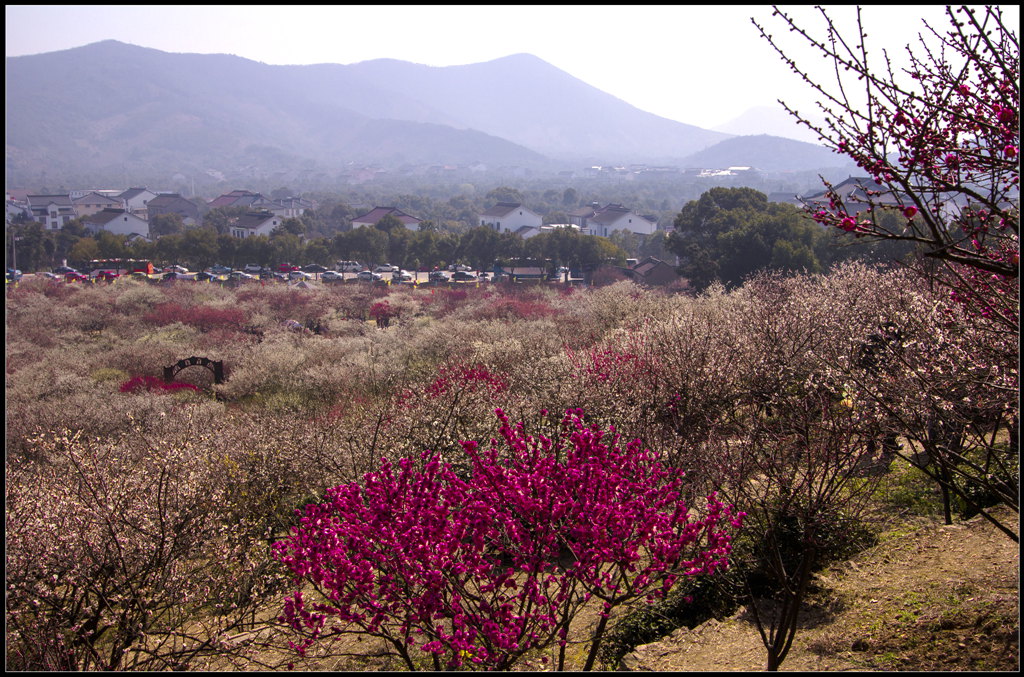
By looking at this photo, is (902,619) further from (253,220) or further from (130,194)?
(130,194)

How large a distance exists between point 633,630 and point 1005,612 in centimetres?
313

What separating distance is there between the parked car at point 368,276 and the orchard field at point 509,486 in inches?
1121

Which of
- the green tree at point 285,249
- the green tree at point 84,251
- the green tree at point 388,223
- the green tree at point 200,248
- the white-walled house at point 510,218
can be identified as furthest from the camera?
the white-walled house at point 510,218

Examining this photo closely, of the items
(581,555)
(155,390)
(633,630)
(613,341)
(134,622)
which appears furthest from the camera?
(155,390)

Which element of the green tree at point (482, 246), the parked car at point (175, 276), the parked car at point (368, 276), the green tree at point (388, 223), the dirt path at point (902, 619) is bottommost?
the parked car at point (175, 276)

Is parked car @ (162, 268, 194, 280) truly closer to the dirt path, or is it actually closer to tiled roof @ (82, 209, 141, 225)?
tiled roof @ (82, 209, 141, 225)

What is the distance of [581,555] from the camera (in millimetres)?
4922

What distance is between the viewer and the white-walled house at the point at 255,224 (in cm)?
7538

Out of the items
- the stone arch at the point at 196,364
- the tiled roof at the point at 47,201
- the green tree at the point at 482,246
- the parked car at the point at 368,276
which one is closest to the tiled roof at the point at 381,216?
the parked car at the point at 368,276

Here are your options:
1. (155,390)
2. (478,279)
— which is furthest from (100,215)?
(155,390)

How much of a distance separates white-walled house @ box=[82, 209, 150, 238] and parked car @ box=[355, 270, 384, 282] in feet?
126

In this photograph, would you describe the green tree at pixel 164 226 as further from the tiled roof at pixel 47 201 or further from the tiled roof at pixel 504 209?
the tiled roof at pixel 504 209

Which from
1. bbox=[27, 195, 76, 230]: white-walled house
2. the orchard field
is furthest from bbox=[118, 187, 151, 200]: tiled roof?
the orchard field

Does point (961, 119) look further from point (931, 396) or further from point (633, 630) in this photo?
point (633, 630)
